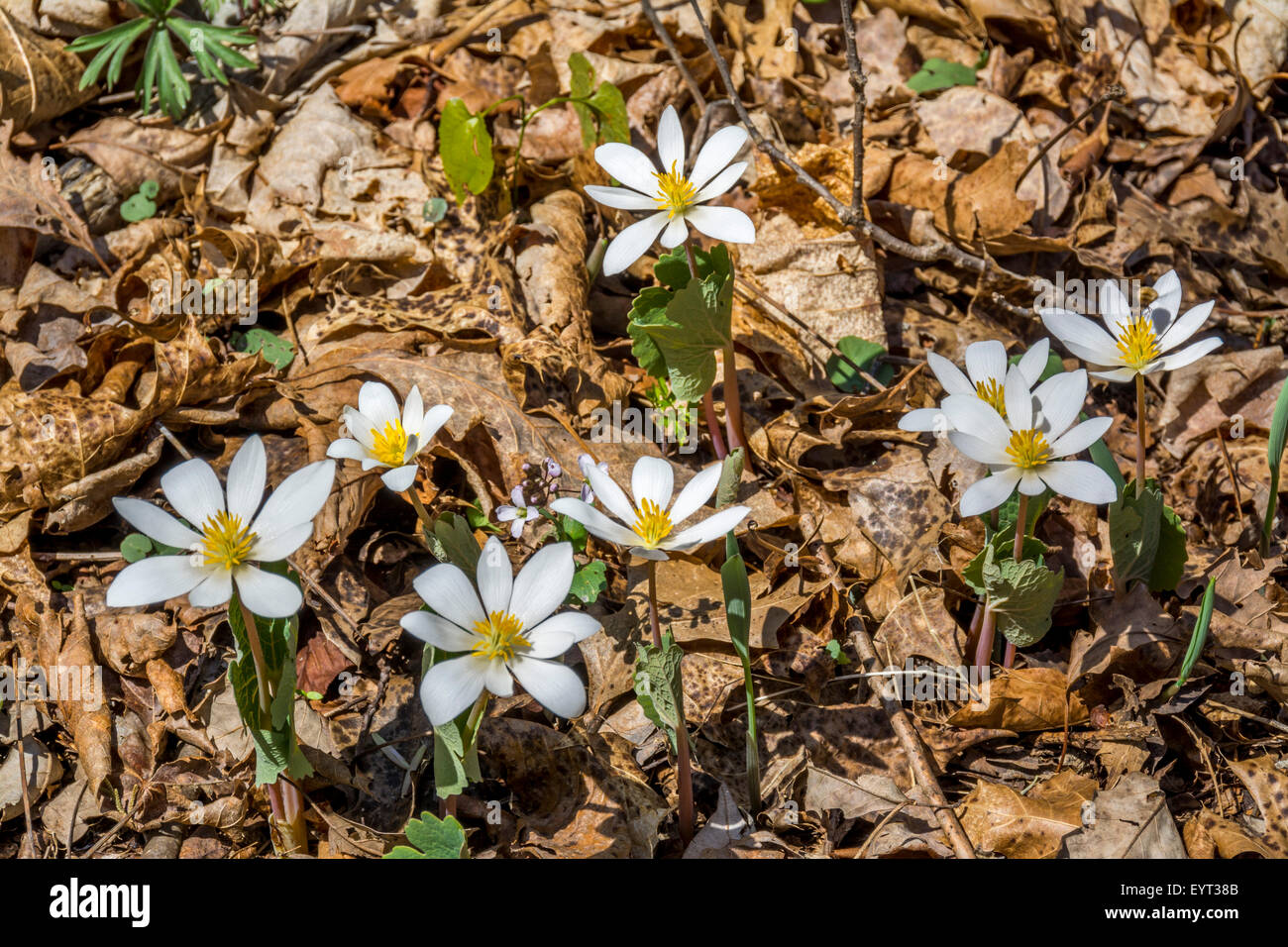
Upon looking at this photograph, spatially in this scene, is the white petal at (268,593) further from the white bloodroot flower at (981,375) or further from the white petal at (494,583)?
the white bloodroot flower at (981,375)

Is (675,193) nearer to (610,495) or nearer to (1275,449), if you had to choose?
(610,495)

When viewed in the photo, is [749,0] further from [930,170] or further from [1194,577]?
[1194,577]

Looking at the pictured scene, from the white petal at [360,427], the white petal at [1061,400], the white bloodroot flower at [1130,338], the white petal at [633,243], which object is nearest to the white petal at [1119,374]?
the white bloodroot flower at [1130,338]

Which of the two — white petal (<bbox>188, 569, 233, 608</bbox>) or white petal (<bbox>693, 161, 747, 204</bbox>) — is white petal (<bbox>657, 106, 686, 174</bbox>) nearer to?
white petal (<bbox>693, 161, 747, 204</bbox>)

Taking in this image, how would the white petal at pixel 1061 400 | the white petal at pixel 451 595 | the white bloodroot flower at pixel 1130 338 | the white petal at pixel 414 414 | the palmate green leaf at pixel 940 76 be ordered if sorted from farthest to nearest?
the palmate green leaf at pixel 940 76
the white bloodroot flower at pixel 1130 338
the white petal at pixel 414 414
the white petal at pixel 1061 400
the white petal at pixel 451 595

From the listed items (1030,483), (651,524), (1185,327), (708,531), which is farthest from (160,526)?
(1185,327)

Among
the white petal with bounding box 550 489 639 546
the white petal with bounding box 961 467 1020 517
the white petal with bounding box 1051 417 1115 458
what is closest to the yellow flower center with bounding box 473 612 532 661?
the white petal with bounding box 550 489 639 546
